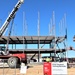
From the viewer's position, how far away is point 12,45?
2817 inches

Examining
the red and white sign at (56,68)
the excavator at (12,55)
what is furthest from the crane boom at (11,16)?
the red and white sign at (56,68)

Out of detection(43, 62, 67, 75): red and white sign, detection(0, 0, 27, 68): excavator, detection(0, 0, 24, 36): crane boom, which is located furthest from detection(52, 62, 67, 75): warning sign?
A: detection(0, 0, 24, 36): crane boom

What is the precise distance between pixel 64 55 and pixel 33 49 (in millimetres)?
7516

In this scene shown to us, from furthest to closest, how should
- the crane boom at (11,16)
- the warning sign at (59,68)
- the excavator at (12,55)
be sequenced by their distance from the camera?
1. the crane boom at (11,16)
2. the excavator at (12,55)
3. the warning sign at (59,68)

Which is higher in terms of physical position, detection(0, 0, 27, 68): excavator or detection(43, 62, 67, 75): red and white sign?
detection(0, 0, 27, 68): excavator

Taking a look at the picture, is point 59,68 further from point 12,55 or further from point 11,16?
point 11,16

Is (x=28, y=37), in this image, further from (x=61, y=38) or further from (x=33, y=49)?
(x=61, y=38)

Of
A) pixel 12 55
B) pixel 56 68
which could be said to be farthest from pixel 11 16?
pixel 56 68

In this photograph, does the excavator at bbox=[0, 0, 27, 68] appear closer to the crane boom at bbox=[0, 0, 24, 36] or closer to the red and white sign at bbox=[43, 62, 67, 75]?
the crane boom at bbox=[0, 0, 24, 36]

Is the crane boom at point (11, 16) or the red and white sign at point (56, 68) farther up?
the crane boom at point (11, 16)

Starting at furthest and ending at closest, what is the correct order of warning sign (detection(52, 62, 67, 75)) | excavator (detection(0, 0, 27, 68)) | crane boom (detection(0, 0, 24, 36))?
1. crane boom (detection(0, 0, 24, 36))
2. excavator (detection(0, 0, 27, 68))
3. warning sign (detection(52, 62, 67, 75))

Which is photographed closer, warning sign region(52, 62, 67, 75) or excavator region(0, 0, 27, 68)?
warning sign region(52, 62, 67, 75)

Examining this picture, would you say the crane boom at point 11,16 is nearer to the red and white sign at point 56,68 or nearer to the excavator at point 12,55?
the excavator at point 12,55

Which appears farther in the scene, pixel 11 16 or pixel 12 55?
pixel 11 16
